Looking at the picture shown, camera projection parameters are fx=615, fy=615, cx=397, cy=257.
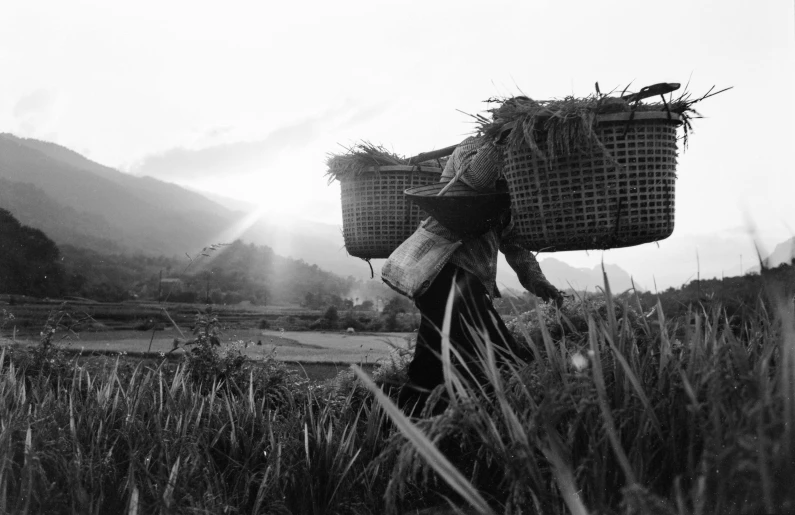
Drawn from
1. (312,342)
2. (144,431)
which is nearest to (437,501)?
(144,431)

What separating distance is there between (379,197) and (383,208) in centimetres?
9

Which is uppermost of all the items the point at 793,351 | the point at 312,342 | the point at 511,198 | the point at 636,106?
the point at 636,106

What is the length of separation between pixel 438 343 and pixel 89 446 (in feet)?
6.57

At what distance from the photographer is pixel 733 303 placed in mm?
4707

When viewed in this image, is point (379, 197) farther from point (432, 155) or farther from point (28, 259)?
point (28, 259)

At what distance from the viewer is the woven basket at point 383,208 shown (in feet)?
15.2

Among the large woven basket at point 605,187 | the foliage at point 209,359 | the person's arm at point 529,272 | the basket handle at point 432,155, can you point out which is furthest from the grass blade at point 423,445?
the foliage at point 209,359

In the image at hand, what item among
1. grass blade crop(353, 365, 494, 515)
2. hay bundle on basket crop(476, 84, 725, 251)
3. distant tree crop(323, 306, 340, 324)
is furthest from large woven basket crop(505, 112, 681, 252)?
distant tree crop(323, 306, 340, 324)

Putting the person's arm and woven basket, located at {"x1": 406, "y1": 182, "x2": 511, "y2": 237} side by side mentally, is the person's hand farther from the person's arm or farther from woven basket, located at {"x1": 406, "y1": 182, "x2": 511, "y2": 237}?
woven basket, located at {"x1": 406, "y1": 182, "x2": 511, "y2": 237}

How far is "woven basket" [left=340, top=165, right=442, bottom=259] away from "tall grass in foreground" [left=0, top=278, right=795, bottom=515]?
1.21m

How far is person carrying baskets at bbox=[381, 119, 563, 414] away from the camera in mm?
3553

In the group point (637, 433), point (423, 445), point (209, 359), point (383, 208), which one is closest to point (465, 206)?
point (383, 208)

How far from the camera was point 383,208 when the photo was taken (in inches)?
182

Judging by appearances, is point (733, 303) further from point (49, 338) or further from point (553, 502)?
point (49, 338)
